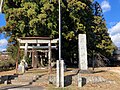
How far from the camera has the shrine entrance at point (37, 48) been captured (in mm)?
26438

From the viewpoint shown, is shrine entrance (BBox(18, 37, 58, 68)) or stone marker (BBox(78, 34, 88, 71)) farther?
A: shrine entrance (BBox(18, 37, 58, 68))

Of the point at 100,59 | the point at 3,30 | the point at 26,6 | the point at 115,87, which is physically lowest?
the point at 115,87

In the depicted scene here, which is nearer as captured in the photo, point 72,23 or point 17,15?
point 17,15

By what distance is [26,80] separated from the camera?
70.5 ft

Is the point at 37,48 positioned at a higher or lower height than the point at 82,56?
higher

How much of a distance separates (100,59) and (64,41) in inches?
Result: 470

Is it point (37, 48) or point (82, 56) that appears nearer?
point (82, 56)

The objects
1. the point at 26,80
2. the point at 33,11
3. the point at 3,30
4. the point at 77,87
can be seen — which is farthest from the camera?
the point at 3,30

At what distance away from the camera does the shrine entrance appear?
26438 millimetres

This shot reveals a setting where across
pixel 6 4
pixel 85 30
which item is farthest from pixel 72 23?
pixel 6 4

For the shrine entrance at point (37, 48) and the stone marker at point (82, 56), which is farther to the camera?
the shrine entrance at point (37, 48)

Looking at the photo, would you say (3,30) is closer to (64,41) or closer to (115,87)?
(64,41)

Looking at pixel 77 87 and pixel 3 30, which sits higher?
pixel 3 30

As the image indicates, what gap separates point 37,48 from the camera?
2767 centimetres
